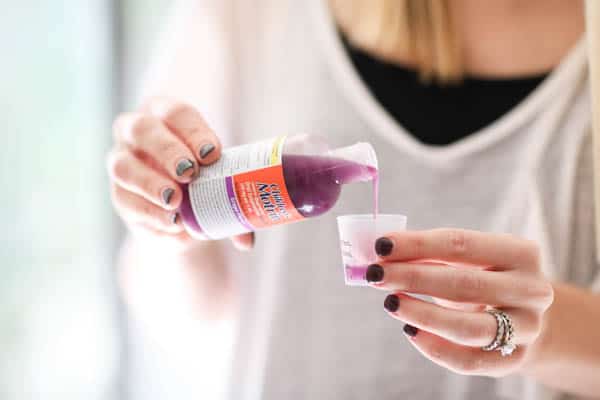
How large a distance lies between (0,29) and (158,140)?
0.58 metres

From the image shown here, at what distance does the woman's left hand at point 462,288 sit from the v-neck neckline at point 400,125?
12.8 inches

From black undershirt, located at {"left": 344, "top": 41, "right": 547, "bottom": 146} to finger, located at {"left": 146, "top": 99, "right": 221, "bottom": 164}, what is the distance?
0.33m

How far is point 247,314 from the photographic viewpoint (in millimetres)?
893

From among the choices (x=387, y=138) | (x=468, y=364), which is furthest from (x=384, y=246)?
(x=387, y=138)

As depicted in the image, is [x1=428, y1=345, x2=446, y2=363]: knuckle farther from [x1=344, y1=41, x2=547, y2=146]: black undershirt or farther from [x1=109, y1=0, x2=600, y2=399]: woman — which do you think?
[x1=344, y1=41, x2=547, y2=146]: black undershirt

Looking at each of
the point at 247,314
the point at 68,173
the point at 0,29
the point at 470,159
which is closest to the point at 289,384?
the point at 247,314

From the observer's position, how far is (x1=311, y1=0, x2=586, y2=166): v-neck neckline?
2.49 ft

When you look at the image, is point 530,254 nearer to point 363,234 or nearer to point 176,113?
point 363,234

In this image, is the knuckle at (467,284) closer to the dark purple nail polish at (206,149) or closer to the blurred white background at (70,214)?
the dark purple nail polish at (206,149)

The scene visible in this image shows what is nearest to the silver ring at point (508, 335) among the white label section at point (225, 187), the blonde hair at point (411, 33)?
the white label section at point (225, 187)

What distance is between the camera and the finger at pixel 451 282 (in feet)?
1.49

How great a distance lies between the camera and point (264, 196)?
0.50 meters

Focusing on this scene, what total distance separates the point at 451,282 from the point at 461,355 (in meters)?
0.07

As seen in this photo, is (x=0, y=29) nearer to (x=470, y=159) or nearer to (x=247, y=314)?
(x=247, y=314)
